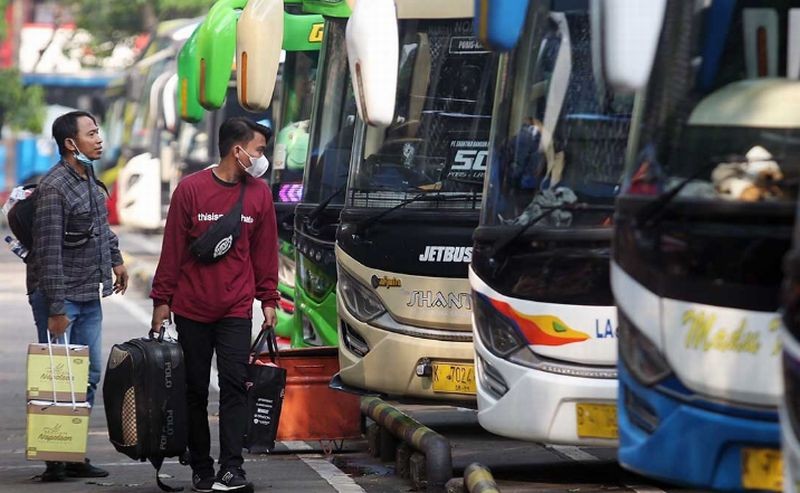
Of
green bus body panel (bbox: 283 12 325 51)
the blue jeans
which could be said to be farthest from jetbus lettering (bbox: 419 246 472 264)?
green bus body panel (bbox: 283 12 325 51)

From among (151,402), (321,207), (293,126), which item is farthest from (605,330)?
(293,126)

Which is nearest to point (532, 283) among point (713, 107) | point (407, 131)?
point (713, 107)

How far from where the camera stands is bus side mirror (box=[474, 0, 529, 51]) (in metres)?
7.15

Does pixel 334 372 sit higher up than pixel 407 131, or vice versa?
pixel 407 131

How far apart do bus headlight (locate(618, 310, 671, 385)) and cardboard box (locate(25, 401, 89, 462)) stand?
419 centimetres

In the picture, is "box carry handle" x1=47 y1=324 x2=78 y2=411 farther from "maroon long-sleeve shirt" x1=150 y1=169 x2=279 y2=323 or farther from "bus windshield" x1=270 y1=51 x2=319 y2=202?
"bus windshield" x1=270 y1=51 x2=319 y2=202

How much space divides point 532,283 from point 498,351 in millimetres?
391

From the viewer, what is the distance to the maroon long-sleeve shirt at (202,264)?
31.0ft

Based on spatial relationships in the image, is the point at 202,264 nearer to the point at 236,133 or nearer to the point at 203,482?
the point at 236,133

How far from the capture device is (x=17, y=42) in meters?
53.1

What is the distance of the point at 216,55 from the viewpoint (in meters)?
12.0

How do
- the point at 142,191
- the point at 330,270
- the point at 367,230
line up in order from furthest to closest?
the point at 142,191 < the point at 330,270 < the point at 367,230

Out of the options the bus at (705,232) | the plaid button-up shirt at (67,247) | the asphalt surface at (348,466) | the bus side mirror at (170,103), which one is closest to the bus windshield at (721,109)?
the bus at (705,232)

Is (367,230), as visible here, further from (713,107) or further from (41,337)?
(713,107)
